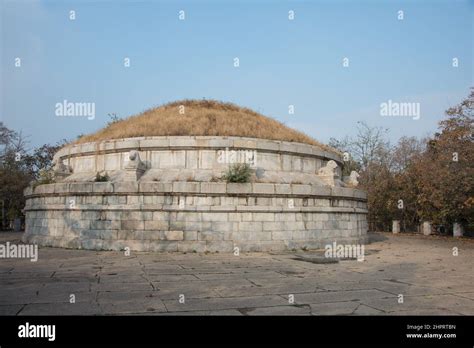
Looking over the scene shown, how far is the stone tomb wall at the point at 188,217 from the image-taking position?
1283 cm

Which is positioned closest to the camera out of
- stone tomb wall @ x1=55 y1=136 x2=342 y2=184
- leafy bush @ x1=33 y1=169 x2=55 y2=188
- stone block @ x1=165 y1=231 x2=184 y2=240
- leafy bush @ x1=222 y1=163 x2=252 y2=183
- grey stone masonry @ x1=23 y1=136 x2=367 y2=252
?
stone block @ x1=165 y1=231 x2=184 y2=240

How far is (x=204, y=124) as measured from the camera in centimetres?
1653

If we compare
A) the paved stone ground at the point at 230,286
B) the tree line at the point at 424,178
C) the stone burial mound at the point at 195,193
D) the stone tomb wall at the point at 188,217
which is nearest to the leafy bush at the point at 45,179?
the stone burial mound at the point at 195,193

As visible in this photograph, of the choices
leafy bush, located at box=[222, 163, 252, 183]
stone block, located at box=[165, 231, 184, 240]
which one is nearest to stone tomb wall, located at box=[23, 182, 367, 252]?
stone block, located at box=[165, 231, 184, 240]

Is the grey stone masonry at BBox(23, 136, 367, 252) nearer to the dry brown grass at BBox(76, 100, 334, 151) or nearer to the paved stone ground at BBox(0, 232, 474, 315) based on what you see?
the dry brown grass at BBox(76, 100, 334, 151)

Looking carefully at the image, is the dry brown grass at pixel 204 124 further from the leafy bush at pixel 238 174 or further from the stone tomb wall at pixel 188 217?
the stone tomb wall at pixel 188 217

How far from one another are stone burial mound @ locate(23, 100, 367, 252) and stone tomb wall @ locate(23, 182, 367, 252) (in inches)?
1.3

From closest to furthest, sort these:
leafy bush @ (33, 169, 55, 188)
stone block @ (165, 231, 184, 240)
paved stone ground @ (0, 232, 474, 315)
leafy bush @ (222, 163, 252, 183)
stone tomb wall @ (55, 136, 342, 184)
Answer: paved stone ground @ (0, 232, 474, 315) → stone block @ (165, 231, 184, 240) → leafy bush @ (222, 163, 252, 183) → stone tomb wall @ (55, 136, 342, 184) → leafy bush @ (33, 169, 55, 188)

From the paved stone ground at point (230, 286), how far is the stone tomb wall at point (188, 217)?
1541mm

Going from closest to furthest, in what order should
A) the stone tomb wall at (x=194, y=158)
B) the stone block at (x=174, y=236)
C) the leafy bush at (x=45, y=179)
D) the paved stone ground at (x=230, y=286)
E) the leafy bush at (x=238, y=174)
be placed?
the paved stone ground at (x=230, y=286), the stone block at (x=174, y=236), the leafy bush at (x=238, y=174), the stone tomb wall at (x=194, y=158), the leafy bush at (x=45, y=179)

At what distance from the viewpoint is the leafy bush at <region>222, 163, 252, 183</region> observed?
44.2 ft

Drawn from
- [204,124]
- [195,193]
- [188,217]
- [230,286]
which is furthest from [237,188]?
[230,286]

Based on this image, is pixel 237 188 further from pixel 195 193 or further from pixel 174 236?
pixel 174 236

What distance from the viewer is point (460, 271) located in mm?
9539
